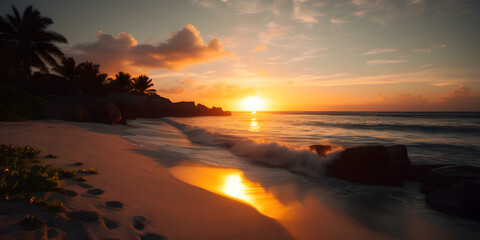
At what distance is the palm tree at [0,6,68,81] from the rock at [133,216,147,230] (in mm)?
25108

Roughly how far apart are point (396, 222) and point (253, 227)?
8.02 ft

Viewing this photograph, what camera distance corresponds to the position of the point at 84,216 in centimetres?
194

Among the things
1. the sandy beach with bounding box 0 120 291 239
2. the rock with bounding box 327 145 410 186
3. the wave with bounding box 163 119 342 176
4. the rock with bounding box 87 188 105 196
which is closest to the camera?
the sandy beach with bounding box 0 120 291 239

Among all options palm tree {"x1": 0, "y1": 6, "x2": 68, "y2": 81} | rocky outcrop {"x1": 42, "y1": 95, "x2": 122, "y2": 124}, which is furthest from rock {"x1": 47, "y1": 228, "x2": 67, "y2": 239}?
palm tree {"x1": 0, "y1": 6, "x2": 68, "y2": 81}

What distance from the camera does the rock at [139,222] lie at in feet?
6.90

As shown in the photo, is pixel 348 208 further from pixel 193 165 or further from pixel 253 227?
pixel 193 165

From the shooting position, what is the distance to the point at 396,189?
15.8ft

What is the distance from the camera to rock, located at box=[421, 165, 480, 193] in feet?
13.5

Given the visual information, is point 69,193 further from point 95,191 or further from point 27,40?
point 27,40

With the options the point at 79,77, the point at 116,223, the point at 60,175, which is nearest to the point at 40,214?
the point at 116,223

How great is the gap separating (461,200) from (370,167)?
1.77 meters

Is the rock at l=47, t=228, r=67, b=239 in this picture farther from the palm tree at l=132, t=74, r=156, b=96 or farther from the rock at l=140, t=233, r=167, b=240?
the palm tree at l=132, t=74, r=156, b=96

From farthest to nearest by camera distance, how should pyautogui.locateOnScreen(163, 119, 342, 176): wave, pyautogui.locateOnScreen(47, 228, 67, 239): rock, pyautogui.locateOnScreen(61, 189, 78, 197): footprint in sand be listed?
pyautogui.locateOnScreen(163, 119, 342, 176): wave → pyautogui.locateOnScreen(61, 189, 78, 197): footprint in sand → pyautogui.locateOnScreen(47, 228, 67, 239): rock

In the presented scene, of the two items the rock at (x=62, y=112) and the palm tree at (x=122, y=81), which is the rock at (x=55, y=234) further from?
the palm tree at (x=122, y=81)
